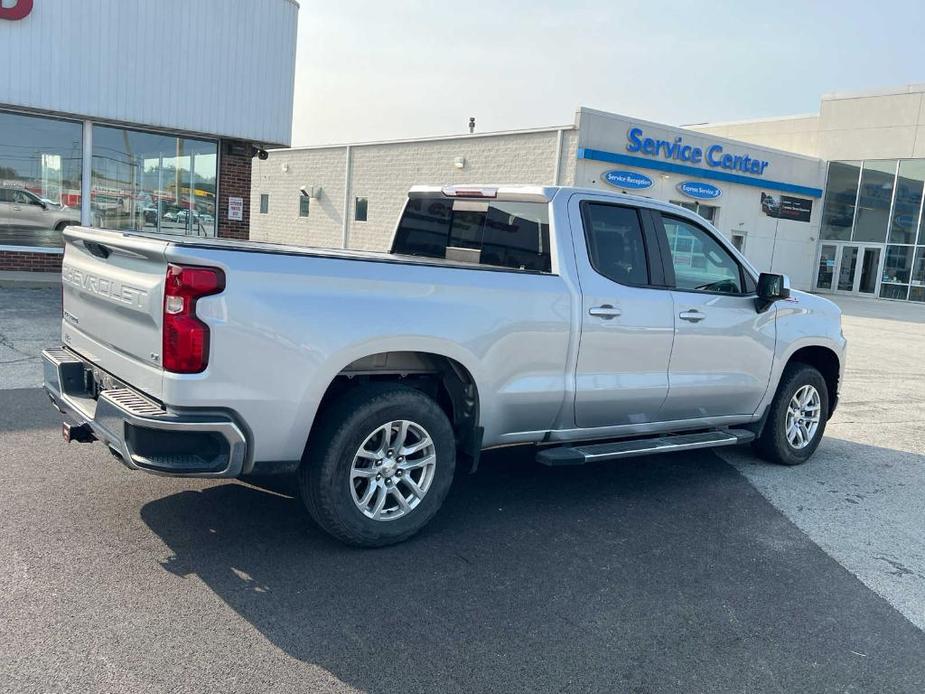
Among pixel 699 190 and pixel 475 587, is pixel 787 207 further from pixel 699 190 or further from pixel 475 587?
pixel 475 587

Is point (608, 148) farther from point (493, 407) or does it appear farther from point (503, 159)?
point (493, 407)

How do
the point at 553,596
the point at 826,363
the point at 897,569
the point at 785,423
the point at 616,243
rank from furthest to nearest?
the point at 826,363
the point at 785,423
the point at 616,243
the point at 897,569
the point at 553,596

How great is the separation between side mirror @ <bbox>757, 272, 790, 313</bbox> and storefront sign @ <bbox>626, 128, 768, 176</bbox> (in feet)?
67.3

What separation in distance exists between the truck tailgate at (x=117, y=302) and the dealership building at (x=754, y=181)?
2202 centimetres

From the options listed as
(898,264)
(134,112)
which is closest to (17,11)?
(134,112)

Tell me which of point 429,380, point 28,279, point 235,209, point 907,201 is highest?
point 907,201

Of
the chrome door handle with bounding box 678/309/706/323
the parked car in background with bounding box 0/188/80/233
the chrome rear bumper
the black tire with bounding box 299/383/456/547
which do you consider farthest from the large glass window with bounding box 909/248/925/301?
the chrome rear bumper

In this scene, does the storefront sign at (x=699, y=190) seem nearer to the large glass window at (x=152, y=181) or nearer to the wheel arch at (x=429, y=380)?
the large glass window at (x=152, y=181)

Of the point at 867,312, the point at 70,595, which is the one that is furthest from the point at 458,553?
the point at 867,312

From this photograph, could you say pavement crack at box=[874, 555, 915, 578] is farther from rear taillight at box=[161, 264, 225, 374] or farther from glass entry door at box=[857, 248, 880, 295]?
glass entry door at box=[857, 248, 880, 295]

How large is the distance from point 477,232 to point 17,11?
12395mm

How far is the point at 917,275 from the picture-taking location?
32.8 metres

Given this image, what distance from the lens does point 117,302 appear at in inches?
162

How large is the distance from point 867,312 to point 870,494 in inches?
884
